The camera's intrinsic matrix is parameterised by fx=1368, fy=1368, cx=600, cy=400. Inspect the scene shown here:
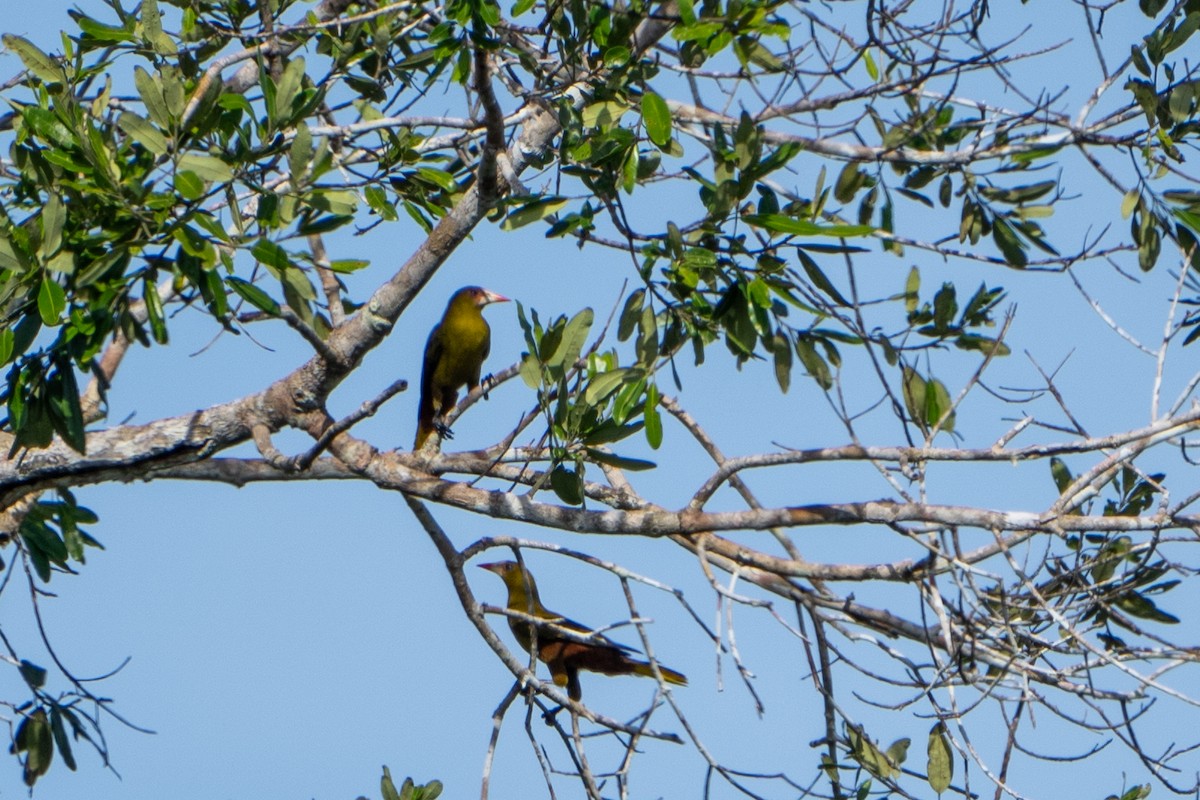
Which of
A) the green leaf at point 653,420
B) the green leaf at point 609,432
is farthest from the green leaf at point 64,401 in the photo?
the green leaf at point 653,420

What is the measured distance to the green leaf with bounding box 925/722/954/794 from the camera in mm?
3203

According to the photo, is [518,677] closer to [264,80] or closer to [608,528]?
[608,528]

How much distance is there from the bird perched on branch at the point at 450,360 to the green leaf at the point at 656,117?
3485 mm

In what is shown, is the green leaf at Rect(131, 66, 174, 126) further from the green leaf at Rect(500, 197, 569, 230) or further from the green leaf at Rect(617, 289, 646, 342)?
the green leaf at Rect(617, 289, 646, 342)

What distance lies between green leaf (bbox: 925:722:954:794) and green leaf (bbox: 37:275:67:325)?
2180mm

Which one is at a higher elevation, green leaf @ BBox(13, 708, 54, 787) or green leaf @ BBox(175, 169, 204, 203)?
green leaf @ BBox(175, 169, 204, 203)

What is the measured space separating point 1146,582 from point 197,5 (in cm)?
316

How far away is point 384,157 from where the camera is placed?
14.0ft

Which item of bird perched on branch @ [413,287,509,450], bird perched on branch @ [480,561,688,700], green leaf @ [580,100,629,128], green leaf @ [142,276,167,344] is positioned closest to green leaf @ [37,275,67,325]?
green leaf @ [142,276,167,344]

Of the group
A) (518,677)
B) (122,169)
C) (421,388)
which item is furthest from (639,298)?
(421,388)

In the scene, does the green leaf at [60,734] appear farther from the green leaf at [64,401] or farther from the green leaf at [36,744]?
the green leaf at [64,401]

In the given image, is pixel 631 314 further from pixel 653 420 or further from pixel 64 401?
pixel 64 401

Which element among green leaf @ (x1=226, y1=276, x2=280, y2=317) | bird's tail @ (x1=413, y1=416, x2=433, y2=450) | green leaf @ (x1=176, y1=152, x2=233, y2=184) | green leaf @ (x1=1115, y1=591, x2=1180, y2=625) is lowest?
green leaf @ (x1=226, y1=276, x2=280, y2=317)

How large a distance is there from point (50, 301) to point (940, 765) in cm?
226
